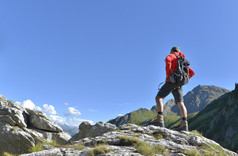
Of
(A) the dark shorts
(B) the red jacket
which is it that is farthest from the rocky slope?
(B) the red jacket

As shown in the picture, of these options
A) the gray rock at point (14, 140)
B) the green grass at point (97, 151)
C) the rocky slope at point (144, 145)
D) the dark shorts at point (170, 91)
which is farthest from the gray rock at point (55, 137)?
the green grass at point (97, 151)

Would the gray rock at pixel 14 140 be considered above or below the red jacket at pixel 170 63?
below

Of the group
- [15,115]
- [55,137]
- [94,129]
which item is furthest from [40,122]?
[94,129]

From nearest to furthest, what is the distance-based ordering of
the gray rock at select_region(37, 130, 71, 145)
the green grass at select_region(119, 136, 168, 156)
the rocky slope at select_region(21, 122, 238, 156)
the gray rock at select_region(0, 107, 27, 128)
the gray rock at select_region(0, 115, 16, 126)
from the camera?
the green grass at select_region(119, 136, 168, 156) → the rocky slope at select_region(21, 122, 238, 156) → the gray rock at select_region(0, 115, 16, 126) → the gray rock at select_region(0, 107, 27, 128) → the gray rock at select_region(37, 130, 71, 145)

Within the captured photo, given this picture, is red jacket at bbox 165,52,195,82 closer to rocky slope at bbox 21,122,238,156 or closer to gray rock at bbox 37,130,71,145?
rocky slope at bbox 21,122,238,156

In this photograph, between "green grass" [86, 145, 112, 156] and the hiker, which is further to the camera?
the hiker

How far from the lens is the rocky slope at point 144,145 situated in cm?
635

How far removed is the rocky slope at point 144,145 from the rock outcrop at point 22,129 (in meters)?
15.1

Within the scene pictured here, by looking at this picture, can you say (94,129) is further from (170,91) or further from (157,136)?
(157,136)

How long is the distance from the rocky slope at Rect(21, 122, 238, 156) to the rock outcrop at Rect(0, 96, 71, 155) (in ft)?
49.4

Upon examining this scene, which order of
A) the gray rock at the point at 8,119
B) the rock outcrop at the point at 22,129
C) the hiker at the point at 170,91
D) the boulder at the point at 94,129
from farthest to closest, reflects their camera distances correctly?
the gray rock at the point at 8,119 → the rock outcrop at the point at 22,129 → the boulder at the point at 94,129 → the hiker at the point at 170,91

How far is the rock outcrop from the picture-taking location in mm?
20422

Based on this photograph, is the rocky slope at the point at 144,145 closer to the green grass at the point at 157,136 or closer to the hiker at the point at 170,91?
the green grass at the point at 157,136

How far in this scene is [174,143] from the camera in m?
7.77
